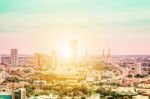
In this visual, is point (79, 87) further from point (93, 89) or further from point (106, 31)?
point (106, 31)

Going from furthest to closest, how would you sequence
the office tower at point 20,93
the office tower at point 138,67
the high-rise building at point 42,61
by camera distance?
the high-rise building at point 42,61 → the office tower at point 138,67 → the office tower at point 20,93

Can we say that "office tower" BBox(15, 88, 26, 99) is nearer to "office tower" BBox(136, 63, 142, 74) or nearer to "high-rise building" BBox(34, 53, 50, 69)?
Answer: "high-rise building" BBox(34, 53, 50, 69)

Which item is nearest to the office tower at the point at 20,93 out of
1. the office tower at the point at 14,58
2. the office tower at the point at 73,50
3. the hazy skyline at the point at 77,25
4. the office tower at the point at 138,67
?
the office tower at the point at 14,58

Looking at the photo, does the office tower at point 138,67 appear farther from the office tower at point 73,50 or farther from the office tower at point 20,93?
the office tower at point 20,93

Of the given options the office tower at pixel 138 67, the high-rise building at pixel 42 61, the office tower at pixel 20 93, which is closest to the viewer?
the office tower at pixel 20 93

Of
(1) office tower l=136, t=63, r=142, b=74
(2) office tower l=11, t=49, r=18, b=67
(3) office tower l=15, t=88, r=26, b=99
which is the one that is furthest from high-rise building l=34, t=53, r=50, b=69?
(1) office tower l=136, t=63, r=142, b=74

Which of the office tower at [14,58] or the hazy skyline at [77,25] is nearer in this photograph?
the hazy skyline at [77,25]

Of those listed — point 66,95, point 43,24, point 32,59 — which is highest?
point 43,24

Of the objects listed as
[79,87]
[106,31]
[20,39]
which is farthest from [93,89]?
[20,39]
